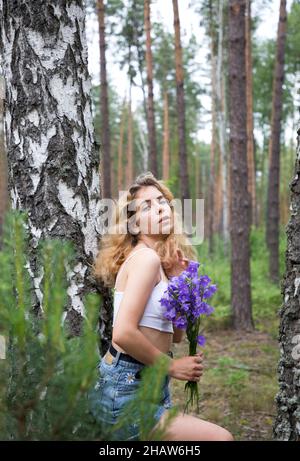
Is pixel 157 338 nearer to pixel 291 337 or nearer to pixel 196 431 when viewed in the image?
pixel 196 431

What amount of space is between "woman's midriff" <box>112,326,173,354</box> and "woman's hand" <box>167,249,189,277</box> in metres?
Answer: 0.30

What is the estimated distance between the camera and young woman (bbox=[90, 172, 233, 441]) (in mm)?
1808

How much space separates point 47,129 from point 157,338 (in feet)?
3.55

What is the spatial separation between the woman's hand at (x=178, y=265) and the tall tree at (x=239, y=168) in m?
5.00

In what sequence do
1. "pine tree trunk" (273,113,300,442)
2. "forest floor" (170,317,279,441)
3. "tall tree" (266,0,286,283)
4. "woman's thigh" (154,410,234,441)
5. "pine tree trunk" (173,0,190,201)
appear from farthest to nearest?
1. "pine tree trunk" (173,0,190,201)
2. "tall tree" (266,0,286,283)
3. "forest floor" (170,317,279,441)
4. "pine tree trunk" (273,113,300,442)
5. "woman's thigh" (154,410,234,441)

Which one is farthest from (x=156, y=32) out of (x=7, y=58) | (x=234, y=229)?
(x=7, y=58)

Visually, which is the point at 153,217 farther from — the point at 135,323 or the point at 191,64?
the point at 191,64

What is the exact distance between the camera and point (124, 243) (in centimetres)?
229

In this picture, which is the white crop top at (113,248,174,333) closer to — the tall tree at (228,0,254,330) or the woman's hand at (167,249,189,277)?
the woman's hand at (167,249,189,277)

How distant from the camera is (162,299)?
186 cm

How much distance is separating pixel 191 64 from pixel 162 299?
23.9m

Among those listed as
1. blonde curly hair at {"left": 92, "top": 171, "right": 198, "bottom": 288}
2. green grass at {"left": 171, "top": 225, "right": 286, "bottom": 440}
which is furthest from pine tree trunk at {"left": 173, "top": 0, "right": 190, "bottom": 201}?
blonde curly hair at {"left": 92, "top": 171, "right": 198, "bottom": 288}

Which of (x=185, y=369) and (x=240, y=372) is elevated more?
(x=185, y=369)

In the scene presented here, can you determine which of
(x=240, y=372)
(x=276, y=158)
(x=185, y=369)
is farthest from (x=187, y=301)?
(x=276, y=158)
